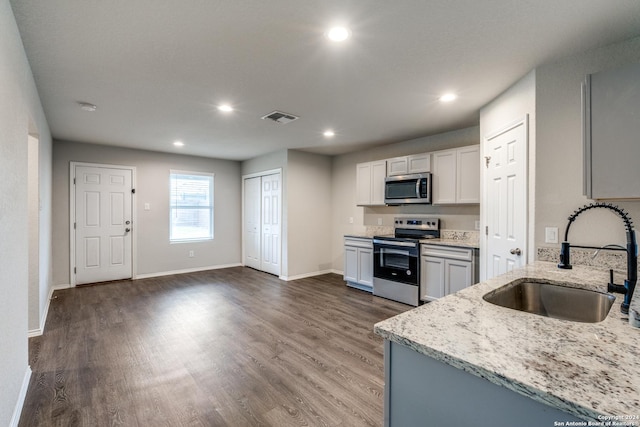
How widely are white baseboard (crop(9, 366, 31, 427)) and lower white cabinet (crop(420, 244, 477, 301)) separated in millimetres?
3765

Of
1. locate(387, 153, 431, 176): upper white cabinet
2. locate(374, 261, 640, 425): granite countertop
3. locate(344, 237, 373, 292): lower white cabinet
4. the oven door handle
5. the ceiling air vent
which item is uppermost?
the ceiling air vent

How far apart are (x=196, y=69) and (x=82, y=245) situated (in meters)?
4.22

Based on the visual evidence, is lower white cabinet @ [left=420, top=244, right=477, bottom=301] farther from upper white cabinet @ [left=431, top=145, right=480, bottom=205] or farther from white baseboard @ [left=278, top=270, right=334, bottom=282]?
white baseboard @ [left=278, top=270, right=334, bottom=282]

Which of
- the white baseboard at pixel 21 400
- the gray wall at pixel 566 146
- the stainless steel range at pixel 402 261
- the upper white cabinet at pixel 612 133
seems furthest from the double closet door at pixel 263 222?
the upper white cabinet at pixel 612 133

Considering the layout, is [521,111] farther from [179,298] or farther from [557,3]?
[179,298]

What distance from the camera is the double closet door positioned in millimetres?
5660

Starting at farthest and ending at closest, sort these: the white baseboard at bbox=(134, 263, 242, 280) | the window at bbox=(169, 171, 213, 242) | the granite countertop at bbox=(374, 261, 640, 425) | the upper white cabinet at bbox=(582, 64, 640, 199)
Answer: the window at bbox=(169, 171, 213, 242), the white baseboard at bbox=(134, 263, 242, 280), the upper white cabinet at bbox=(582, 64, 640, 199), the granite countertop at bbox=(374, 261, 640, 425)

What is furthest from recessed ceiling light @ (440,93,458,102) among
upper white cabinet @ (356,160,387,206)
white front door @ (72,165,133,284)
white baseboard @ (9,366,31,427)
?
white front door @ (72,165,133,284)

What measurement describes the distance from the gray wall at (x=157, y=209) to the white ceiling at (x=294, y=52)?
1.55m

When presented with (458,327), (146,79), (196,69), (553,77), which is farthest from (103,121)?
(553,77)

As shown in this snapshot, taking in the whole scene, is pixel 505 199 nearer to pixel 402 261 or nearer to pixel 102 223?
pixel 402 261

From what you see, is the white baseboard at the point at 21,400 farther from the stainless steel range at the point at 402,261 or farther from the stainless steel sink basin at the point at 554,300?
the stainless steel range at the point at 402,261

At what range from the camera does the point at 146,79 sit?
2.56 meters

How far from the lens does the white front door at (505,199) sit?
7.96ft
